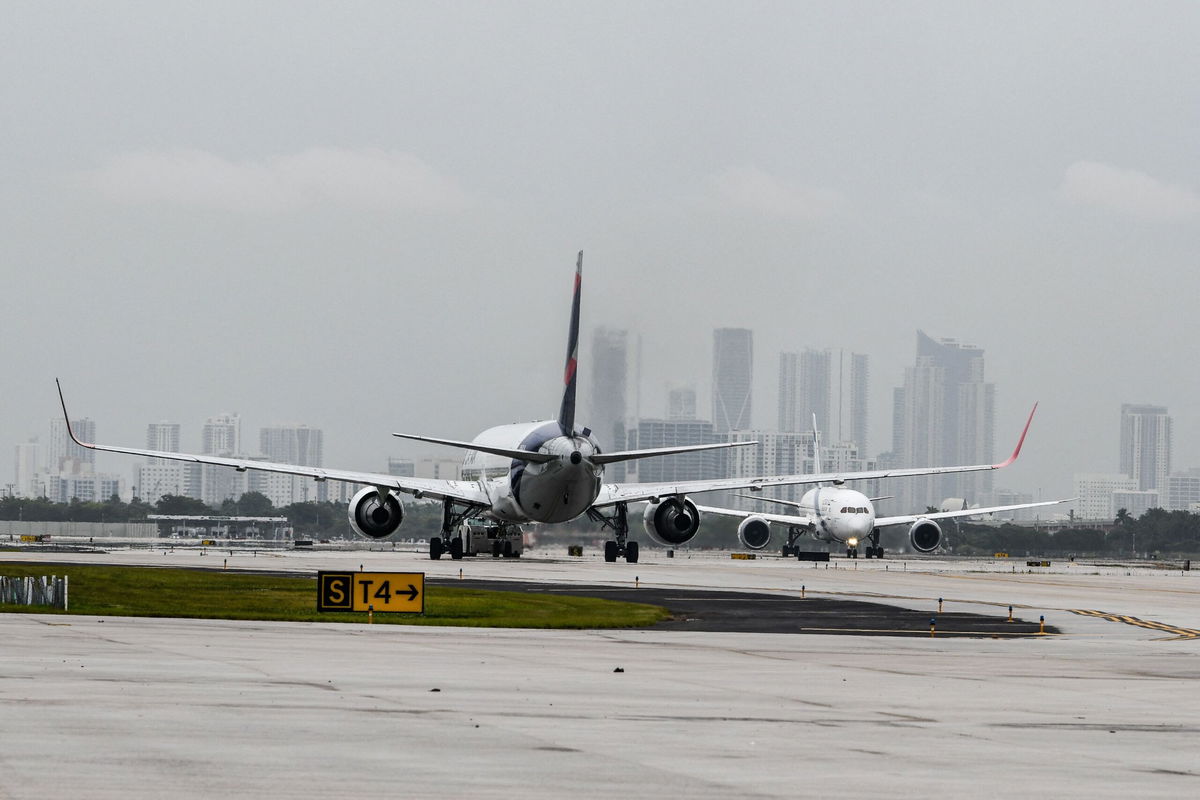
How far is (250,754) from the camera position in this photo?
15453 millimetres

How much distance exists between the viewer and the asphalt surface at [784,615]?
36.8 m

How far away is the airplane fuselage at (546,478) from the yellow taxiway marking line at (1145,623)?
1048 inches

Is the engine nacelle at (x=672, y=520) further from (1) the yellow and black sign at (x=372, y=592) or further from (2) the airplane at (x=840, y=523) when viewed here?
(1) the yellow and black sign at (x=372, y=592)

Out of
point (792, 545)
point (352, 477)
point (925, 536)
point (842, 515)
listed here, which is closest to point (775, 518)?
point (792, 545)

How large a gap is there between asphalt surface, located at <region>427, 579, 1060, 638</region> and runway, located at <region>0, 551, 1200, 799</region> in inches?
78.2

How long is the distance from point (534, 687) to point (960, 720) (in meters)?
5.83

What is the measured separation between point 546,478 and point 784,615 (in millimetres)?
29628

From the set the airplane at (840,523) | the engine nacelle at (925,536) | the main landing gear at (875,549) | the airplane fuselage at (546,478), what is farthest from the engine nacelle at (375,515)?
the main landing gear at (875,549)

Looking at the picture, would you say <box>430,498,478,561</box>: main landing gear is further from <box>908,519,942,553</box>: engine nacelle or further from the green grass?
<box>908,519,942,553</box>: engine nacelle

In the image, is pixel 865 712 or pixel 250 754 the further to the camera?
pixel 865 712

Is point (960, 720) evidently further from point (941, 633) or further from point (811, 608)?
point (811, 608)

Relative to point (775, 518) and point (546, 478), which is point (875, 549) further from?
point (546, 478)

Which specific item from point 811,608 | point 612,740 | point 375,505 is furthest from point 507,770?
point 375,505

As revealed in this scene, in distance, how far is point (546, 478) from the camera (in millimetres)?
70062
